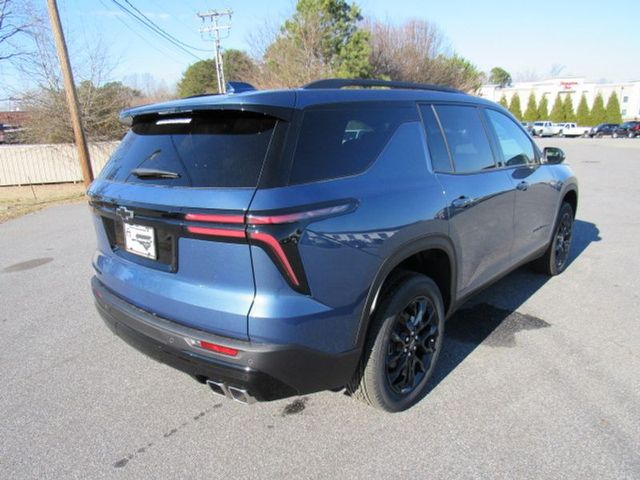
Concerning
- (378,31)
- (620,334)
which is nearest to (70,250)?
(620,334)

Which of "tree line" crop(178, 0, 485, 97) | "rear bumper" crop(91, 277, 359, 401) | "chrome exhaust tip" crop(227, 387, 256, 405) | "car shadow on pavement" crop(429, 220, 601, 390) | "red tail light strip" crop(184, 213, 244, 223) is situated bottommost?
"car shadow on pavement" crop(429, 220, 601, 390)

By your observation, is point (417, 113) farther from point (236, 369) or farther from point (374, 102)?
point (236, 369)

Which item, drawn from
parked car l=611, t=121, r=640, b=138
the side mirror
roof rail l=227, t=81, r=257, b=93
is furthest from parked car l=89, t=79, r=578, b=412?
parked car l=611, t=121, r=640, b=138

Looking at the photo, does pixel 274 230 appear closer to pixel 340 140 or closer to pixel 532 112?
pixel 340 140

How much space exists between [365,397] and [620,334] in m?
2.41

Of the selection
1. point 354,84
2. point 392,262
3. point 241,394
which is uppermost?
point 354,84

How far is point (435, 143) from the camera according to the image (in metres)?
2.89

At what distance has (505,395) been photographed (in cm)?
286

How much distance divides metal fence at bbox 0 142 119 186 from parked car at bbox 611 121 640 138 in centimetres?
4627

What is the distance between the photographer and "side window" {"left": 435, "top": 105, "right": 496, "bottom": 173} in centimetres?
306

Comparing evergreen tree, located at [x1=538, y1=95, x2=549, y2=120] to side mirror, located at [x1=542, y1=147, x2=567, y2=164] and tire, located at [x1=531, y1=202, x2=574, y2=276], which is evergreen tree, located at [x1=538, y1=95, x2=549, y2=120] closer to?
tire, located at [x1=531, y1=202, x2=574, y2=276]

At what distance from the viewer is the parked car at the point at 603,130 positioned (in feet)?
146

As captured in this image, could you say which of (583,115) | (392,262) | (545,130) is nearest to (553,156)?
(392,262)

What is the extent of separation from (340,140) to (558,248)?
12.2 ft
